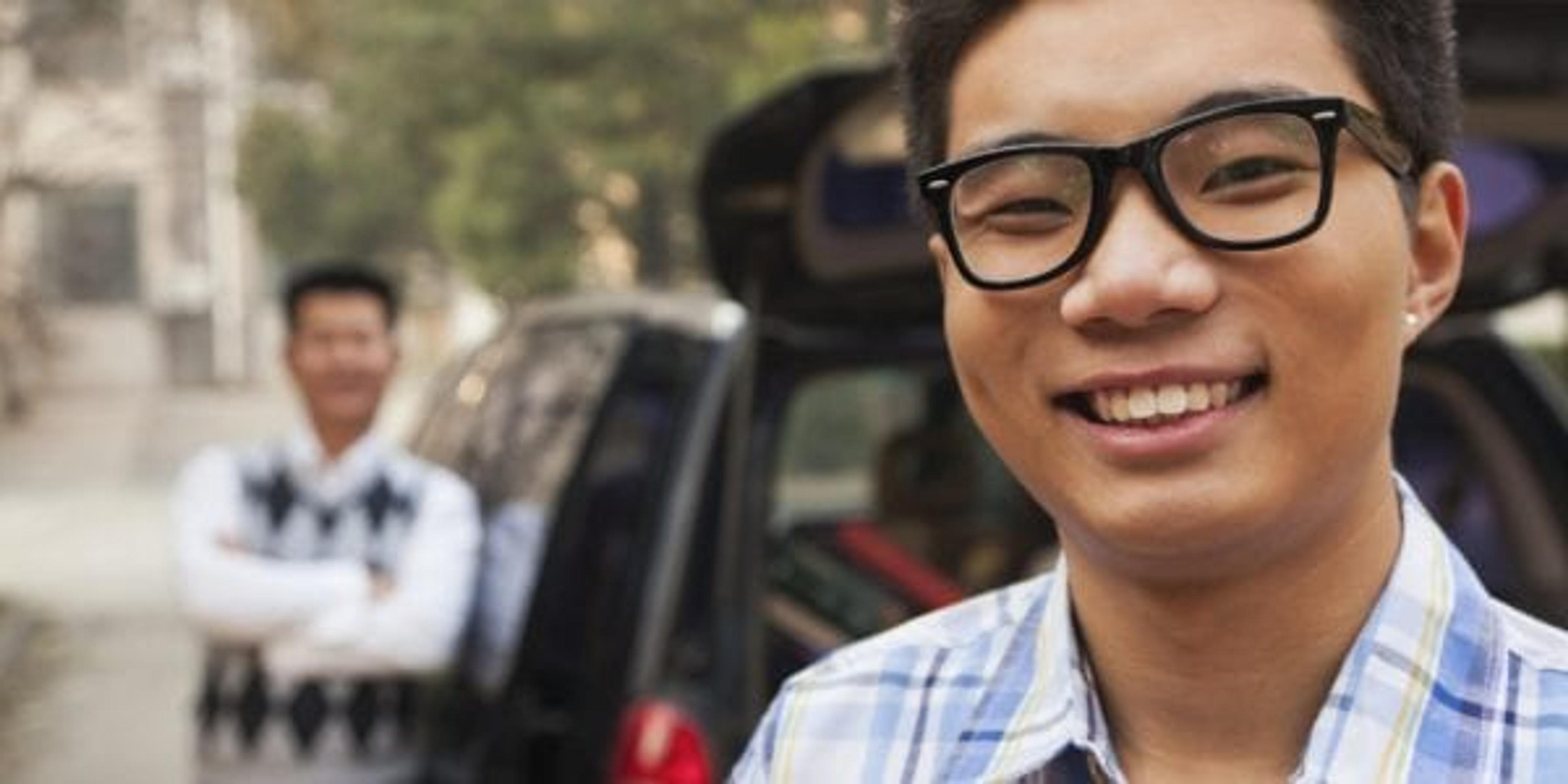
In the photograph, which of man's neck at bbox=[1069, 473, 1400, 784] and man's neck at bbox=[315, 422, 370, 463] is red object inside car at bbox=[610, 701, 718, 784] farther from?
man's neck at bbox=[1069, 473, 1400, 784]

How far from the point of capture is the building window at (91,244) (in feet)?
47.6

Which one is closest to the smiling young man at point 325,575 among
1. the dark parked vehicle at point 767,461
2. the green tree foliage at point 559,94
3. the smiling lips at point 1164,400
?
the dark parked vehicle at point 767,461

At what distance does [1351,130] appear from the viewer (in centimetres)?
130

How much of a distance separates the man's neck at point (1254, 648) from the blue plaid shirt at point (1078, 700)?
0.8 inches

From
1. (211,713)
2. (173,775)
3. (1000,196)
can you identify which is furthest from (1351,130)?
(173,775)

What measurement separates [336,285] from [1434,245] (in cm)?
293

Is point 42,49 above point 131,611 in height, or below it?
above

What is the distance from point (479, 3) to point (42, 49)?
3273mm

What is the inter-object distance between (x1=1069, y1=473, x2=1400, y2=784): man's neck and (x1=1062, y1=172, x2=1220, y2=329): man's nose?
0.55 feet

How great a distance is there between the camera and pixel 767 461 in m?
3.73

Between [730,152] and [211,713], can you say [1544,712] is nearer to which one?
[730,152]

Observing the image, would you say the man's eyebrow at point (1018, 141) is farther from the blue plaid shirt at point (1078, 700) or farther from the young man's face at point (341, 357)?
the young man's face at point (341, 357)

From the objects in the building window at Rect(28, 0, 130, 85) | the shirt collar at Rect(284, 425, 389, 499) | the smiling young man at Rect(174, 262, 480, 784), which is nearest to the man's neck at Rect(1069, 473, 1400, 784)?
the smiling young man at Rect(174, 262, 480, 784)

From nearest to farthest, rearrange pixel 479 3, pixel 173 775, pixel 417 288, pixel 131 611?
pixel 173 775
pixel 131 611
pixel 479 3
pixel 417 288
